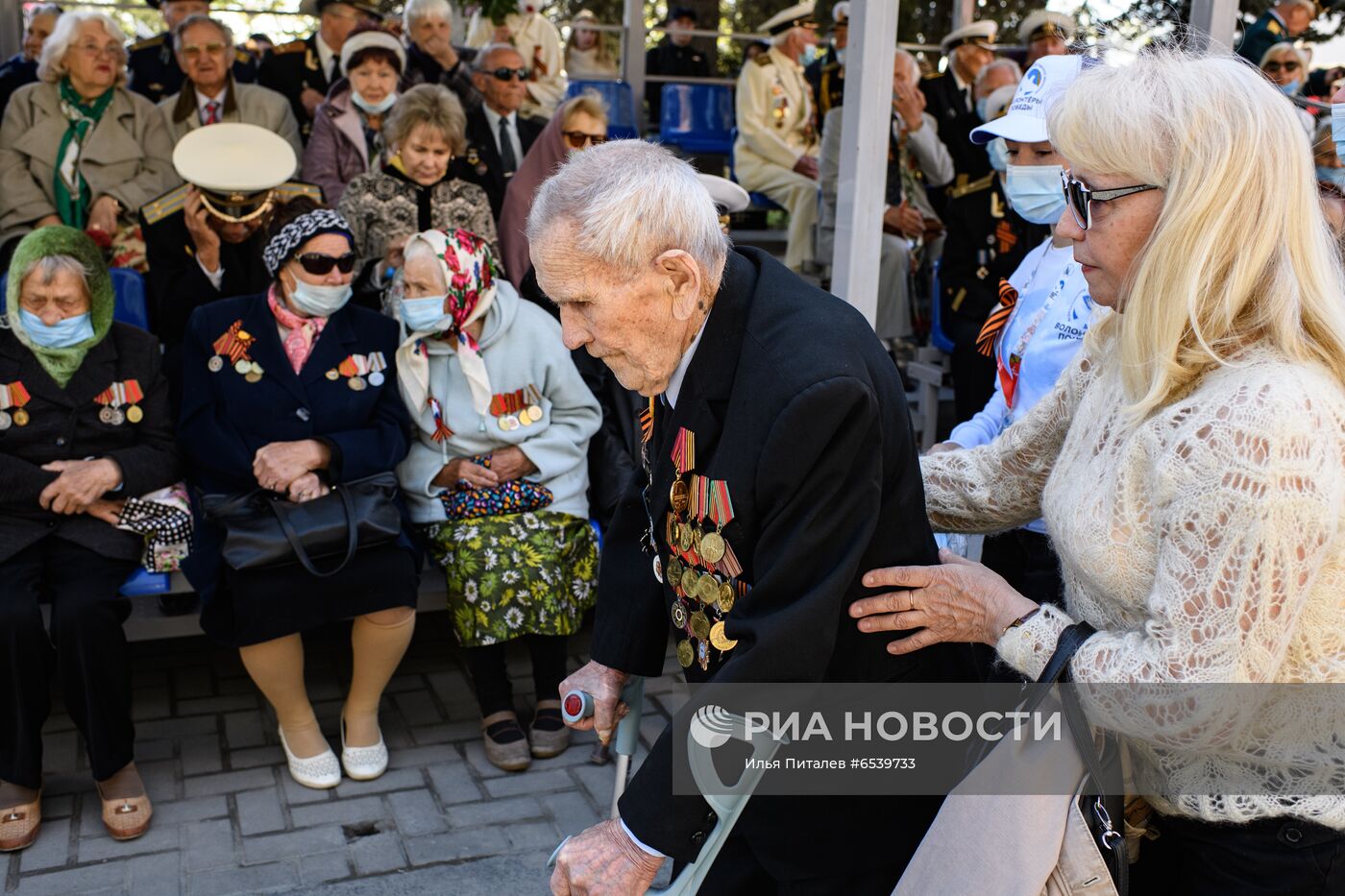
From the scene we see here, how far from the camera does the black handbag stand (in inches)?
142

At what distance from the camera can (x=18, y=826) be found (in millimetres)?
3344

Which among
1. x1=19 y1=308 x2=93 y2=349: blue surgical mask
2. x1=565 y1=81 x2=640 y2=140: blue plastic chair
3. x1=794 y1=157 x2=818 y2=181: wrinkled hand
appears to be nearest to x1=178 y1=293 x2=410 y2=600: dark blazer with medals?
x1=19 y1=308 x2=93 y2=349: blue surgical mask

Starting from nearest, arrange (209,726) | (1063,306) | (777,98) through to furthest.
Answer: (1063,306), (209,726), (777,98)

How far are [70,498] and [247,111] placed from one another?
2.86 m

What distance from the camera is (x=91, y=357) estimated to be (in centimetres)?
381

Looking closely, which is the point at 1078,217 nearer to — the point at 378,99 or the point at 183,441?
the point at 183,441

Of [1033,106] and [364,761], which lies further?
[364,761]

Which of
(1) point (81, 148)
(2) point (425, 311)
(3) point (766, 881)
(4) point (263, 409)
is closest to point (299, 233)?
(2) point (425, 311)

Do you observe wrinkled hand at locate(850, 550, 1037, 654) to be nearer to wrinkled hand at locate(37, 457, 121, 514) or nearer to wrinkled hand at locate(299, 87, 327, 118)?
wrinkled hand at locate(37, 457, 121, 514)

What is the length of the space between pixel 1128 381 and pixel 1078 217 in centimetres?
24

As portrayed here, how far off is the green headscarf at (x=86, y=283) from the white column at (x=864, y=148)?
2.40m

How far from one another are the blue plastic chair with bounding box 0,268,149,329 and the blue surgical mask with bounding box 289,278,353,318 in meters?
0.87

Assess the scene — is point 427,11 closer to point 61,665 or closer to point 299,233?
point 299,233

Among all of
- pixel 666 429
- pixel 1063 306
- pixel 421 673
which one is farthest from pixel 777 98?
pixel 666 429
